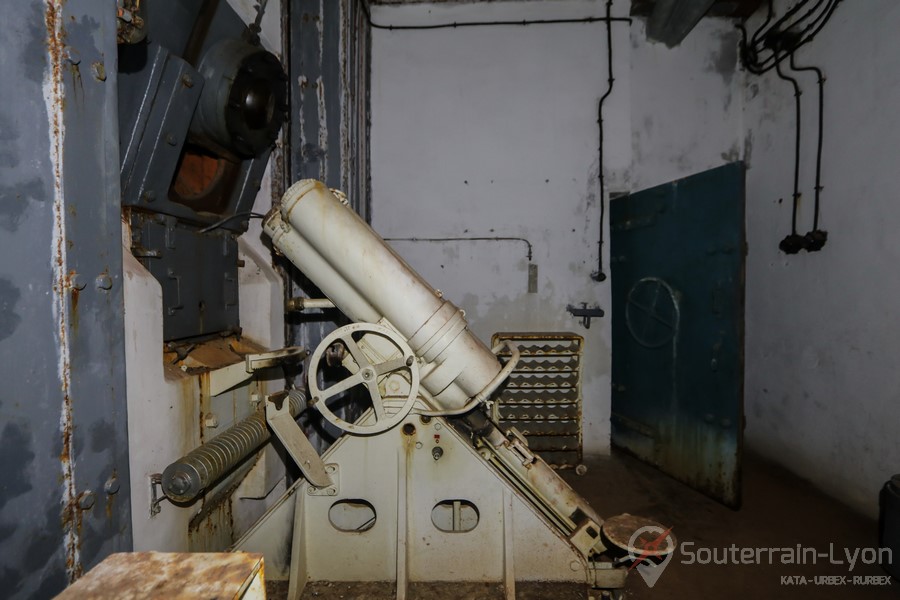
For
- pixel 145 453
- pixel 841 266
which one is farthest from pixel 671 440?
pixel 145 453

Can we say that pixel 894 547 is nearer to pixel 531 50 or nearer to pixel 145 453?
pixel 145 453

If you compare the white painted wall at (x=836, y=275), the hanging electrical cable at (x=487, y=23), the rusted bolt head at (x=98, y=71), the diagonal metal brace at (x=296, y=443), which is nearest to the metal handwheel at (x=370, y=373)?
the diagonal metal brace at (x=296, y=443)

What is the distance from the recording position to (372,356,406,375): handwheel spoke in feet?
5.17

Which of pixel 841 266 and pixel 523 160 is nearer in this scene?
pixel 841 266

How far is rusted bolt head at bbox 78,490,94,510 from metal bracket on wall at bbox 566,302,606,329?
2.88 metres

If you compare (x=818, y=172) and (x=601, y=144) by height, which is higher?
(x=601, y=144)

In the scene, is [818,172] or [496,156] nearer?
[818,172]

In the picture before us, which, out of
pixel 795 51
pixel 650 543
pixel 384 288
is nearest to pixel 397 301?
pixel 384 288

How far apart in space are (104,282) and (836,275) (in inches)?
144

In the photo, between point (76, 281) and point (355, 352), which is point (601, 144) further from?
point (76, 281)

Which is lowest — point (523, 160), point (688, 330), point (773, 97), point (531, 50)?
point (688, 330)

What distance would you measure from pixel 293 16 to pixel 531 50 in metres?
1.79

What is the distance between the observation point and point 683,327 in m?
2.79

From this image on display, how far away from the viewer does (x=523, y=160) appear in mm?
3205
